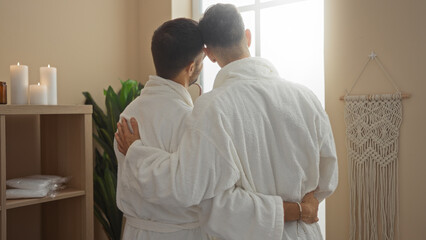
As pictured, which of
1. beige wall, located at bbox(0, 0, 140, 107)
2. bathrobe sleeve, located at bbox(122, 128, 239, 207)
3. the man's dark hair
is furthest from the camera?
beige wall, located at bbox(0, 0, 140, 107)

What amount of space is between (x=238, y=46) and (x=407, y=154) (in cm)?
109

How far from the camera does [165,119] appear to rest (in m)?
1.26

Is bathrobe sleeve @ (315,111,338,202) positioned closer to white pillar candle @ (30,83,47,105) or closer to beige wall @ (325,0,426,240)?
beige wall @ (325,0,426,240)

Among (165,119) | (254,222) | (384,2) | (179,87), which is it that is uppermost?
(384,2)

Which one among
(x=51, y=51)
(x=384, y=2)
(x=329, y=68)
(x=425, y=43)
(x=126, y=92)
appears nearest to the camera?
(x=425, y=43)

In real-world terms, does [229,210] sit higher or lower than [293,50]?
lower

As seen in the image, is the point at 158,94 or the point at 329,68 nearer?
the point at 158,94

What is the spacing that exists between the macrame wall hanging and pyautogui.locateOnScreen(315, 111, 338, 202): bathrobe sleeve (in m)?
0.72

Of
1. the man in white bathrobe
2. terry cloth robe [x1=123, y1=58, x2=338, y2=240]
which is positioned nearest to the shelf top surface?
the man in white bathrobe

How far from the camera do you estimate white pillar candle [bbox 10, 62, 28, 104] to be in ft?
6.16

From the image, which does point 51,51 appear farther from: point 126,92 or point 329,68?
point 329,68

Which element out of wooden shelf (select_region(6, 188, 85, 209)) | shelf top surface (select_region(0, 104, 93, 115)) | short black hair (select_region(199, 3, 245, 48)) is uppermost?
short black hair (select_region(199, 3, 245, 48))

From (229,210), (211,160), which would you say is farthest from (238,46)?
(229,210)

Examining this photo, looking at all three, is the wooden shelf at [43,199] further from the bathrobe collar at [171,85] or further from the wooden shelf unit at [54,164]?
the bathrobe collar at [171,85]
